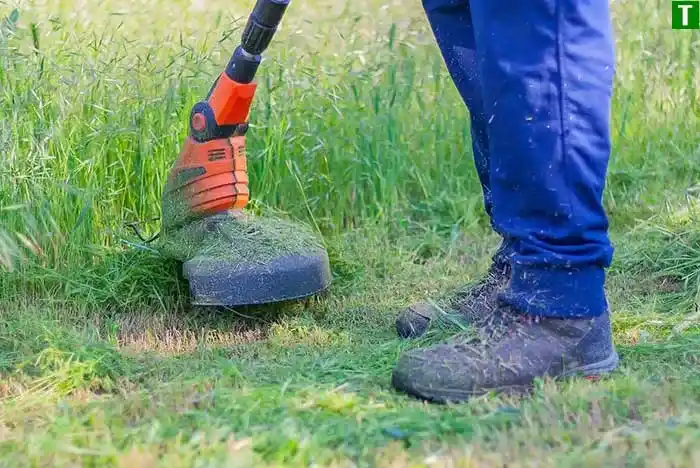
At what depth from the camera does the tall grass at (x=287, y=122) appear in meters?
2.66

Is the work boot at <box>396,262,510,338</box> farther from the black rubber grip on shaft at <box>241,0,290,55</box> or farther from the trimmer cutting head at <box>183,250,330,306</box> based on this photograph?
the black rubber grip on shaft at <box>241,0,290,55</box>

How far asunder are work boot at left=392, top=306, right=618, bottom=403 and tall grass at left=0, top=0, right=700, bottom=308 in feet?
3.14

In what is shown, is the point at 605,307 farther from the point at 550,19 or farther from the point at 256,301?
the point at 256,301

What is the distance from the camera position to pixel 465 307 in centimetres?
235

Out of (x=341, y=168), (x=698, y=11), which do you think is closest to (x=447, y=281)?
(x=341, y=168)

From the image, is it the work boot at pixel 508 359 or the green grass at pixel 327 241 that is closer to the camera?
the green grass at pixel 327 241

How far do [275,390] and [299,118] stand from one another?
153 cm

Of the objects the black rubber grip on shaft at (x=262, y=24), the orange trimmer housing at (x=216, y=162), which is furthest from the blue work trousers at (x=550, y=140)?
the orange trimmer housing at (x=216, y=162)

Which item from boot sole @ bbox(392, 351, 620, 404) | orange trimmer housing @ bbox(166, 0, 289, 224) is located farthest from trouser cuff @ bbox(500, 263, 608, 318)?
orange trimmer housing @ bbox(166, 0, 289, 224)

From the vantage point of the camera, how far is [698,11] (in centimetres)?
408

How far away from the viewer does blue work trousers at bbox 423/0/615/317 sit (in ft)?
5.70

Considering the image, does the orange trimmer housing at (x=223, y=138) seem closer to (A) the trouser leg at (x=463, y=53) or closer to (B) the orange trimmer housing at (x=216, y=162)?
(B) the orange trimmer housing at (x=216, y=162)

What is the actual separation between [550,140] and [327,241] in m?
1.24

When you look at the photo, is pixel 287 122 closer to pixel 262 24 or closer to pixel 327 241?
pixel 327 241
